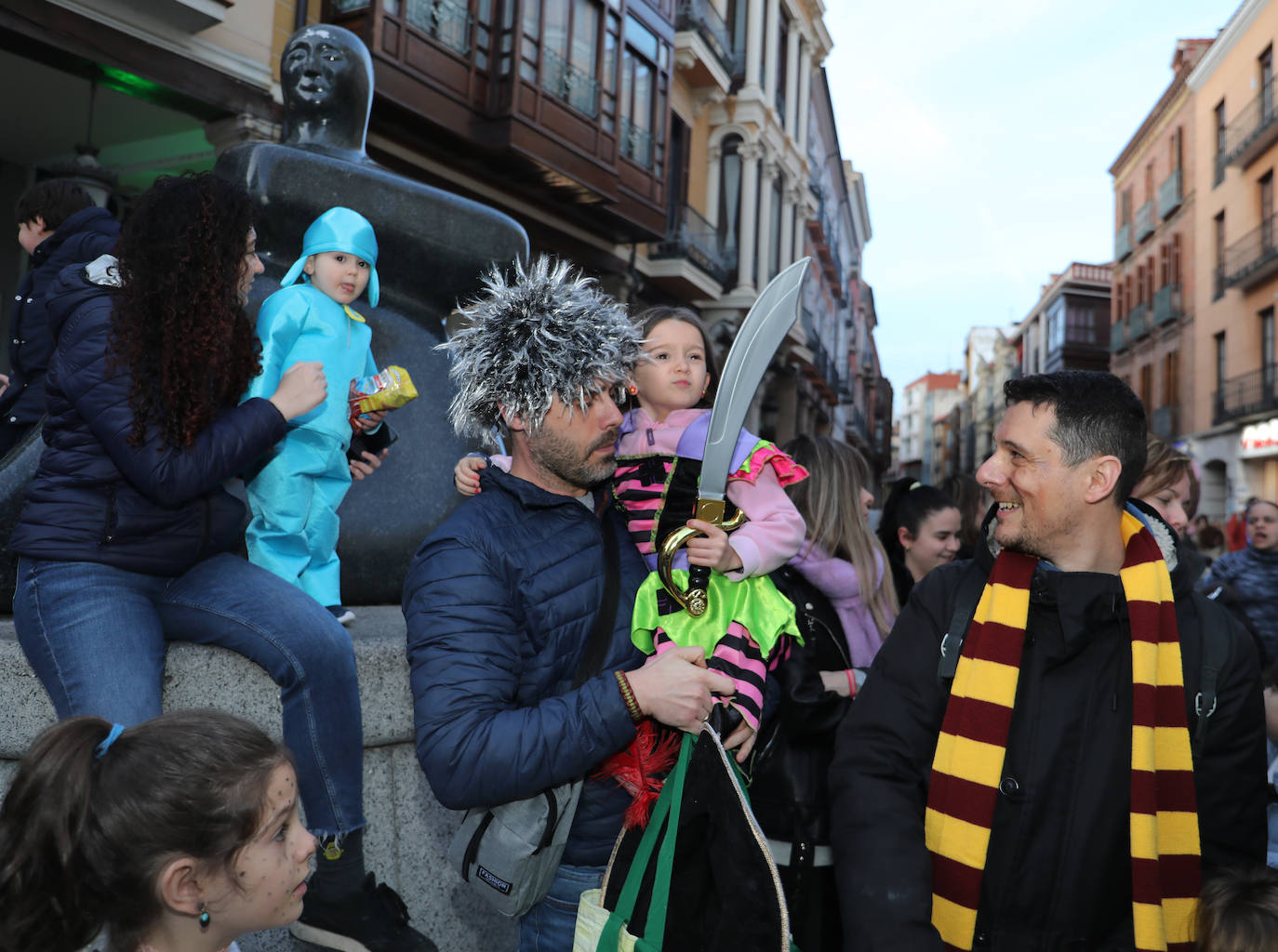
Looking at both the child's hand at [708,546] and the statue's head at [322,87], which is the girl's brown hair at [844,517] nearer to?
the child's hand at [708,546]

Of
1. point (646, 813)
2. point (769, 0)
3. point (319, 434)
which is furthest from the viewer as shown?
point (769, 0)

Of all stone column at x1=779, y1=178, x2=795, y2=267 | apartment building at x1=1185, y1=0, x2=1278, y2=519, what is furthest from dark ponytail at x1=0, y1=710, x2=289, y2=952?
apartment building at x1=1185, y1=0, x2=1278, y2=519

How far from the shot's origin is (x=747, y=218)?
20.2 m

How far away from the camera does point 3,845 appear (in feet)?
4.77

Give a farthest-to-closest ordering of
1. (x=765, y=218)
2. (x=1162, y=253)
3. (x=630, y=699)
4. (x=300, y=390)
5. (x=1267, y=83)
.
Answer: (x=1162, y=253)
(x=1267, y=83)
(x=765, y=218)
(x=300, y=390)
(x=630, y=699)

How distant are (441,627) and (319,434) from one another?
4.82 feet

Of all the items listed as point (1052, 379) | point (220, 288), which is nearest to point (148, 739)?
point (220, 288)

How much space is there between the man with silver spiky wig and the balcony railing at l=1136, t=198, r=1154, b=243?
1314 inches

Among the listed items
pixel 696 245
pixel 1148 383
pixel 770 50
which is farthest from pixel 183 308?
pixel 1148 383

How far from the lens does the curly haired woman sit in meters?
2.04

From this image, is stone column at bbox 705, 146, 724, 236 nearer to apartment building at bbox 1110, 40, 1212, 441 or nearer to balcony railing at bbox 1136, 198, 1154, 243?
apartment building at bbox 1110, 40, 1212, 441

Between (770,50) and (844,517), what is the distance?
2058 centimetres

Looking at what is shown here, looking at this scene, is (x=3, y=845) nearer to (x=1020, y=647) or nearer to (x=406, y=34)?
(x=1020, y=647)

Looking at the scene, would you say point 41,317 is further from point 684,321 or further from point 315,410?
point 684,321
